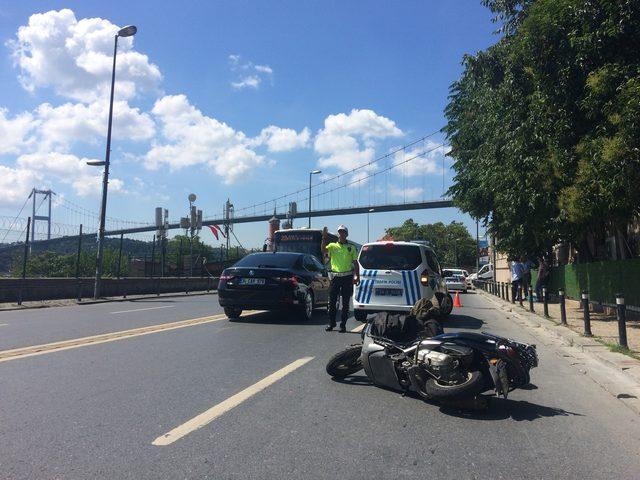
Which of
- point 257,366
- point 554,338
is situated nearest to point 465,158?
point 554,338

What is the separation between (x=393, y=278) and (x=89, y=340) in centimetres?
589

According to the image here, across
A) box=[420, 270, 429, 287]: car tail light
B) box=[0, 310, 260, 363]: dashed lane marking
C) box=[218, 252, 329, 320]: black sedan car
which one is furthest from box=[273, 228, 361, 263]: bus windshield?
box=[420, 270, 429, 287]: car tail light

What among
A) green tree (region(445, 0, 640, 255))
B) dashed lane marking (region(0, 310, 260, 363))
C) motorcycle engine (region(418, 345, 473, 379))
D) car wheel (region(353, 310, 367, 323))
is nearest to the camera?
motorcycle engine (region(418, 345, 473, 379))

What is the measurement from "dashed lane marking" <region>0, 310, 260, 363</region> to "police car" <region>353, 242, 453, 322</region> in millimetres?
3321

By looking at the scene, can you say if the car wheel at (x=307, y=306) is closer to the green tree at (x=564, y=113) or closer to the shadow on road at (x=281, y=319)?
the shadow on road at (x=281, y=319)

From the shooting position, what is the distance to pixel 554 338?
1045 centimetres

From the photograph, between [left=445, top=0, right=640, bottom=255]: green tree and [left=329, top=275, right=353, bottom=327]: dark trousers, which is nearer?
[left=445, top=0, right=640, bottom=255]: green tree

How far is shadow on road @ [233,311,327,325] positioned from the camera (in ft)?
38.6

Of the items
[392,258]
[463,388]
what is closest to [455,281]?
[392,258]

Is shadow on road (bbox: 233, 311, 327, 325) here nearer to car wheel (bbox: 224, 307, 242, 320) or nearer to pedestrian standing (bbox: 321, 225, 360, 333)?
car wheel (bbox: 224, 307, 242, 320)

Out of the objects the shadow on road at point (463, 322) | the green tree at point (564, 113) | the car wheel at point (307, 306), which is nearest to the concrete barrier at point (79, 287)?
the car wheel at point (307, 306)

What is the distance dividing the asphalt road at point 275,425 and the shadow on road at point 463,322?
15.1ft

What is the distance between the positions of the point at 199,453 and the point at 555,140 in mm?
9957

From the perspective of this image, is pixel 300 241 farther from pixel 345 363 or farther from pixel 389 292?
pixel 345 363
